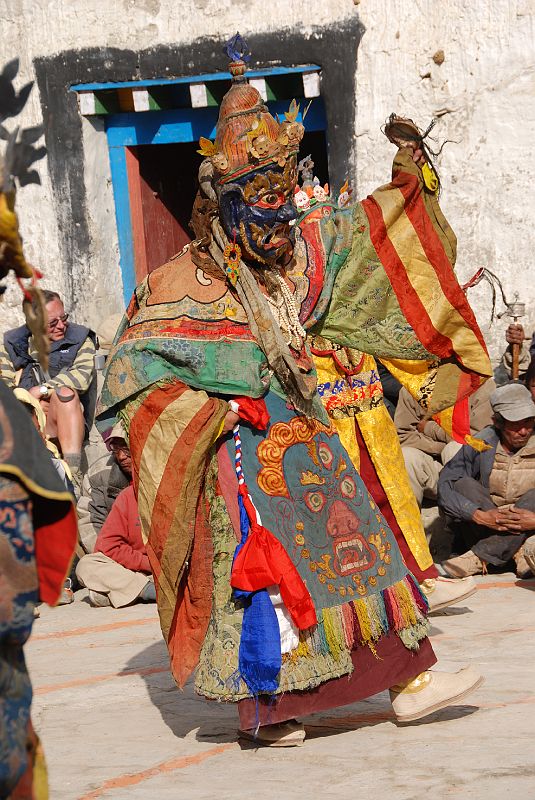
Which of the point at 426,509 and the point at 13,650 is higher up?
the point at 13,650

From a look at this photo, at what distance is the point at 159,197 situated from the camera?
10.9 meters

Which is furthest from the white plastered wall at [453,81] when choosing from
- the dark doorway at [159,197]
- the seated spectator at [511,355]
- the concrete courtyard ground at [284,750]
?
the concrete courtyard ground at [284,750]

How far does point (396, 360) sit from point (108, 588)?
290 cm

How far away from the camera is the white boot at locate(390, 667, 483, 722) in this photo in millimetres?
4961

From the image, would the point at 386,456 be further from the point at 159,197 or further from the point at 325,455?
the point at 159,197

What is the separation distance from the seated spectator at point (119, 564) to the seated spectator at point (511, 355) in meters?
2.66

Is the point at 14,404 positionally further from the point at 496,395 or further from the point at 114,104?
the point at 114,104

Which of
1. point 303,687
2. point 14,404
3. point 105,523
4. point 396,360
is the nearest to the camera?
point 14,404

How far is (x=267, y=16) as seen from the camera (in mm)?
9422

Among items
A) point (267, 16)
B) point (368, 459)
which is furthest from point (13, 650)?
point (267, 16)

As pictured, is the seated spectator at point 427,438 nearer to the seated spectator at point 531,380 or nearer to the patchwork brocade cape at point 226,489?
the seated spectator at point 531,380

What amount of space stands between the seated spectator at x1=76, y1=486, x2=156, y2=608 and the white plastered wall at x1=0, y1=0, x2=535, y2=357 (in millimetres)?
2904

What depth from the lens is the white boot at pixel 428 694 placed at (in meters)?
4.96

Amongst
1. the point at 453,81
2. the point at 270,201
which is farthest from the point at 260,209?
the point at 453,81
